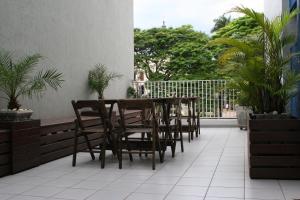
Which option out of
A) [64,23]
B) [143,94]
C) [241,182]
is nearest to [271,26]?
[241,182]

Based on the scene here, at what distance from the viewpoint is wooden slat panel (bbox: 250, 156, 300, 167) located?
12.7 feet

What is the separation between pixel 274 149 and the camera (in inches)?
154

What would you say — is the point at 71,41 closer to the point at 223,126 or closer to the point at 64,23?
the point at 64,23

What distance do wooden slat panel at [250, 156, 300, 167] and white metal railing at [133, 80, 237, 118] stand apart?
664 centimetres

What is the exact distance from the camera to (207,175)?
420cm

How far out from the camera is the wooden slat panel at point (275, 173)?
3867 mm

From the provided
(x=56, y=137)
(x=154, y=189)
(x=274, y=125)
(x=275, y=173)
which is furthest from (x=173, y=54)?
(x=154, y=189)

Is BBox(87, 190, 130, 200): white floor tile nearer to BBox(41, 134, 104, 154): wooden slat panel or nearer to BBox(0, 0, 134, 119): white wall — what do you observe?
BBox(41, 134, 104, 154): wooden slat panel

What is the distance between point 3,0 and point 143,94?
6496 millimetres

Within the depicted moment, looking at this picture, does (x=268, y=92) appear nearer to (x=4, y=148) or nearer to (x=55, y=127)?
(x=55, y=127)

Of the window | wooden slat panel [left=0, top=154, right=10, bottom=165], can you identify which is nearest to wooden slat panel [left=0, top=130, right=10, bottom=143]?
wooden slat panel [left=0, top=154, right=10, bottom=165]

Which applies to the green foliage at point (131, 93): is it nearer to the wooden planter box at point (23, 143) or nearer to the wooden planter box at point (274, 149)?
the wooden planter box at point (23, 143)

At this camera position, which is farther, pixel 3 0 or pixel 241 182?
pixel 3 0

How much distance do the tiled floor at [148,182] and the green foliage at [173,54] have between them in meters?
13.3
